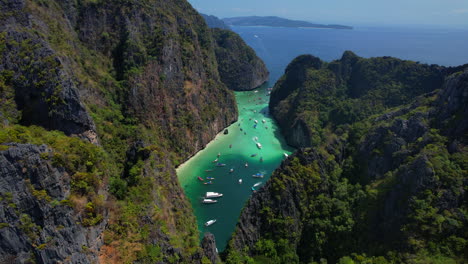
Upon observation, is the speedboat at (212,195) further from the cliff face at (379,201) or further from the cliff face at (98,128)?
the cliff face at (379,201)

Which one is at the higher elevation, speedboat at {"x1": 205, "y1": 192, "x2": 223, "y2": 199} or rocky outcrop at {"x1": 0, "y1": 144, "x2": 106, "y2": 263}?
rocky outcrop at {"x1": 0, "y1": 144, "x2": 106, "y2": 263}

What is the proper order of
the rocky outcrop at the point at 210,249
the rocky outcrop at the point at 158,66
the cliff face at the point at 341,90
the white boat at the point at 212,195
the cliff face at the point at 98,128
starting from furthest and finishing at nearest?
the cliff face at the point at 341,90 → the rocky outcrop at the point at 158,66 → the white boat at the point at 212,195 → the rocky outcrop at the point at 210,249 → the cliff face at the point at 98,128

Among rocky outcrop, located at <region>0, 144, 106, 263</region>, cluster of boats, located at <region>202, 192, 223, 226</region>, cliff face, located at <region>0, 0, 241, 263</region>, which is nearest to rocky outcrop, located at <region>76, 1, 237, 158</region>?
cliff face, located at <region>0, 0, 241, 263</region>

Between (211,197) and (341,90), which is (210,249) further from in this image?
(341,90)

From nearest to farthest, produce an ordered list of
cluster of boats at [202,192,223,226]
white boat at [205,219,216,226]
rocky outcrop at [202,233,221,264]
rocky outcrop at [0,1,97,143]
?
rocky outcrop at [202,233,221,264]
rocky outcrop at [0,1,97,143]
white boat at [205,219,216,226]
cluster of boats at [202,192,223,226]

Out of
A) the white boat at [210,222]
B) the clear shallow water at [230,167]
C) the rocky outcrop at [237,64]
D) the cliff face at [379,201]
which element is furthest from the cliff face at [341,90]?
the white boat at [210,222]

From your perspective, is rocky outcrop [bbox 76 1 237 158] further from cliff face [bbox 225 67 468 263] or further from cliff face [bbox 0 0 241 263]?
cliff face [bbox 225 67 468 263]

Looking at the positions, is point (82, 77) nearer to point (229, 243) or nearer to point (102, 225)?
point (102, 225)
